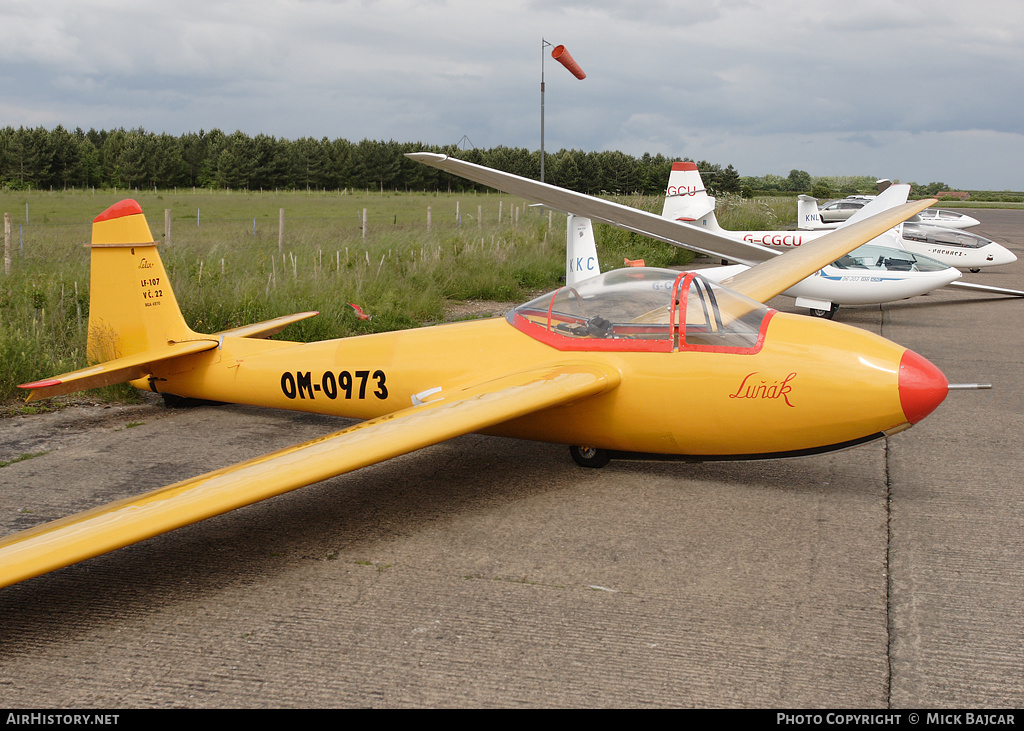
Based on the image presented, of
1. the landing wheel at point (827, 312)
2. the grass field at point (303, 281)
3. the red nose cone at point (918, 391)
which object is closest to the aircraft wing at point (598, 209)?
the landing wheel at point (827, 312)

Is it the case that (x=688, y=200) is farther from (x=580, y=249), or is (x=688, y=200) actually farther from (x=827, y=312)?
(x=580, y=249)

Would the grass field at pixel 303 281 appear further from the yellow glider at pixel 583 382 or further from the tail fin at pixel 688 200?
the yellow glider at pixel 583 382

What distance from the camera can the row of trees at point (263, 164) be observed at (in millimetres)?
76625

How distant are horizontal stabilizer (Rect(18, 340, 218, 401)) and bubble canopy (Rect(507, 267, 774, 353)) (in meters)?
2.93

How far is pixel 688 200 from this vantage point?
75.3 ft

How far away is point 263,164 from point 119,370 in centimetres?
9638

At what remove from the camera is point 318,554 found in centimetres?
443

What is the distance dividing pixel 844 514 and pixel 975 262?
2008cm

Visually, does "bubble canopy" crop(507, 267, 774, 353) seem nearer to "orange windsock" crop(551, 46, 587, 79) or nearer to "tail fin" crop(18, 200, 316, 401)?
"tail fin" crop(18, 200, 316, 401)

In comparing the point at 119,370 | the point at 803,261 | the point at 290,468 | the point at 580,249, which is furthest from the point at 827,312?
the point at 290,468

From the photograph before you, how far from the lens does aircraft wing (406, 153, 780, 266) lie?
831 centimetres
